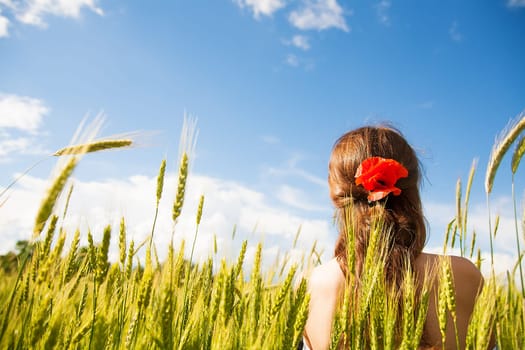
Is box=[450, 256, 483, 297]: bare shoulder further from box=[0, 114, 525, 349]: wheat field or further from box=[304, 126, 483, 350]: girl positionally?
box=[0, 114, 525, 349]: wheat field

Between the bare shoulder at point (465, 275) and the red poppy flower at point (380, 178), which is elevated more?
the red poppy flower at point (380, 178)

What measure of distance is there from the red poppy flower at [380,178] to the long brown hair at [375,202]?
10 cm

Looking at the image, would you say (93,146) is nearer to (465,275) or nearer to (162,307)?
(162,307)

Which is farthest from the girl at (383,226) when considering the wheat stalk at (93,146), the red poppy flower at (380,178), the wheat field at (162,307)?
the wheat stalk at (93,146)

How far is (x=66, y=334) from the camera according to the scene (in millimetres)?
1163

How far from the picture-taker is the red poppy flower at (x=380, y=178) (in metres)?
2.36

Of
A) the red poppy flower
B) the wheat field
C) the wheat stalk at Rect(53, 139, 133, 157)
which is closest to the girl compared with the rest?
the red poppy flower

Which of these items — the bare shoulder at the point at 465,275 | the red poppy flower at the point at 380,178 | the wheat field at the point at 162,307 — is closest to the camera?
the wheat field at the point at 162,307

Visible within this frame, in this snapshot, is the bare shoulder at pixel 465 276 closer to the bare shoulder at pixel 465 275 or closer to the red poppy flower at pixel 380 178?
the bare shoulder at pixel 465 275

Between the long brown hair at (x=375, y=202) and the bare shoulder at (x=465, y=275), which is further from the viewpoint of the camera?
the long brown hair at (x=375, y=202)

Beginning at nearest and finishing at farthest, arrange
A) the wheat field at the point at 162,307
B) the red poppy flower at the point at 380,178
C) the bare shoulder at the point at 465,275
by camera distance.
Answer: the wheat field at the point at 162,307 < the bare shoulder at the point at 465,275 < the red poppy flower at the point at 380,178

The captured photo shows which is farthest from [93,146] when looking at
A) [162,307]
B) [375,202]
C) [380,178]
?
[375,202]

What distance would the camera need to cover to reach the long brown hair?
238 centimetres

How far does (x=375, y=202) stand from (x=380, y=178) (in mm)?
249
